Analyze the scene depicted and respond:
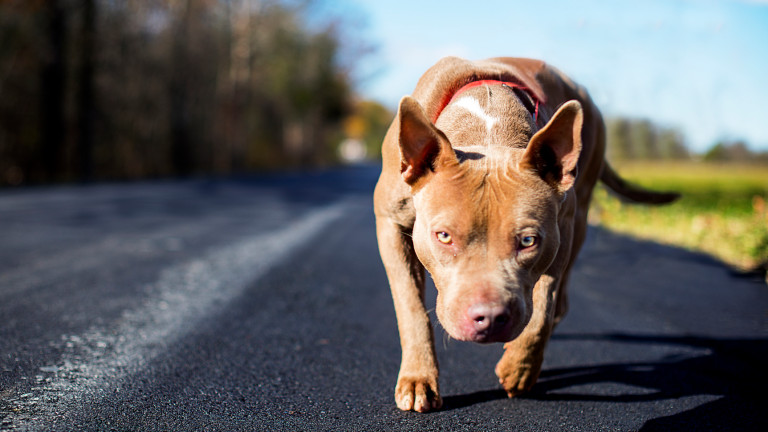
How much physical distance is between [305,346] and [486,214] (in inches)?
77.2

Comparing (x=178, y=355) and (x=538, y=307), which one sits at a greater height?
(x=538, y=307)

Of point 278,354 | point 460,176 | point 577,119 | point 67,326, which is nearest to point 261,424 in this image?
point 278,354

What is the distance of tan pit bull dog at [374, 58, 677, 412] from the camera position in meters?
2.60

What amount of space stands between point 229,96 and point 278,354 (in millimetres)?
35380

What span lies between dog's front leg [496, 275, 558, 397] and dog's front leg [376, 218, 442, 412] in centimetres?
39

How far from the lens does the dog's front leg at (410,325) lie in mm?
3166

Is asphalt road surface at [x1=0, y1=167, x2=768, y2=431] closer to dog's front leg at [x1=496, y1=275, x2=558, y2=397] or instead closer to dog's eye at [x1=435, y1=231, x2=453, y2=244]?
dog's front leg at [x1=496, y1=275, x2=558, y2=397]

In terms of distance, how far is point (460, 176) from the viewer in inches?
108

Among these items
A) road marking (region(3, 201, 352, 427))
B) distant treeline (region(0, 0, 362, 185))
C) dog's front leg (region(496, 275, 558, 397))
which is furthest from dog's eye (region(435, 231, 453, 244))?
distant treeline (region(0, 0, 362, 185))

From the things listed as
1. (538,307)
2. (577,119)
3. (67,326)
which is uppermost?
(577,119)

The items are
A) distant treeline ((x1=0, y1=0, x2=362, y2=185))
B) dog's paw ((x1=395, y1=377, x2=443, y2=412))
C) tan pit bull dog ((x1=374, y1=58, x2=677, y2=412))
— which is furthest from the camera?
distant treeline ((x1=0, y1=0, x2=362, y2=185))

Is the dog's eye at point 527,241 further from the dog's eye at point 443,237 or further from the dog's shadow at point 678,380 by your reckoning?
the dog's shadow at point 678,380

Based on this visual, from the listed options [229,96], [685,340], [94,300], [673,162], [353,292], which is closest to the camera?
[685,340]

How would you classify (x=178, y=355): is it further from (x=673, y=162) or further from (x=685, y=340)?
(x=673, y=162)
